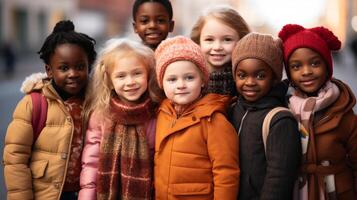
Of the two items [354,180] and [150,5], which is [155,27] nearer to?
[150,5]

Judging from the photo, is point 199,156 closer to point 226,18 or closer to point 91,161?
point 91,161

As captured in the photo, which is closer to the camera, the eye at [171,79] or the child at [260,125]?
the child at [260,125]

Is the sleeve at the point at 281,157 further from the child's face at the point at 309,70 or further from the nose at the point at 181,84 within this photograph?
the nose at the point at 181,84

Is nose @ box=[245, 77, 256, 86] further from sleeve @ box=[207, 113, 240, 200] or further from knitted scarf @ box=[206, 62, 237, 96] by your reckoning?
knitted scarf @ box=[206, 62, 237, 96]

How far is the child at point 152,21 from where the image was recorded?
3812mm

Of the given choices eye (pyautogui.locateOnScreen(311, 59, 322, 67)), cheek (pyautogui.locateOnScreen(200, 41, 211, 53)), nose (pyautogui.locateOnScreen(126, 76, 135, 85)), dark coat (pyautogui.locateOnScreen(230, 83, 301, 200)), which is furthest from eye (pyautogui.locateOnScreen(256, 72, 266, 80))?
nose (pyautogui.locateOnScreen(126, 76, 135, 85))

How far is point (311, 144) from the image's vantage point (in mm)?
2801

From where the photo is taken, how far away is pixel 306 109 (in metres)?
2.87

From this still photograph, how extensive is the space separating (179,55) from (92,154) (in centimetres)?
92

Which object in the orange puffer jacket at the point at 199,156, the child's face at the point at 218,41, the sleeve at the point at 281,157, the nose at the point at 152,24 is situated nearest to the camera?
the sleeve at the point at 281,157

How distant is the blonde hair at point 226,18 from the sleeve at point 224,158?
88 cm

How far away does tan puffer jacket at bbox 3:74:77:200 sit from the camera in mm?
3023

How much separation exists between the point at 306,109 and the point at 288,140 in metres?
0.30

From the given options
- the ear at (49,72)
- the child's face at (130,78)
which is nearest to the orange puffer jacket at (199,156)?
the child's face at (130,78)
